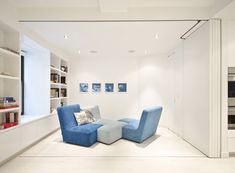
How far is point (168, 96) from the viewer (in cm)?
579

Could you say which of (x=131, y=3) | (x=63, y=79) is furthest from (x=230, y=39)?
(x=63, y=79)

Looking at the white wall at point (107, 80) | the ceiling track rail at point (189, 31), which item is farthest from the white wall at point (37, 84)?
the ceiling track rail at point (189, 31)

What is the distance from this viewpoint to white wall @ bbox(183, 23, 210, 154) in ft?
10.5

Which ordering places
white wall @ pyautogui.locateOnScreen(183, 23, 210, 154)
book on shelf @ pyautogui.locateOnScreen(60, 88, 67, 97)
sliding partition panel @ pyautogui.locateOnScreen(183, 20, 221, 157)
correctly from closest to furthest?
sliding partition panel @ pyautogui.locateOnScreen(183, 20, 221, 157), white wall @ pyautogui.locateOnScreen(183, 23, 210, 154), book on shelf @ pyautogui.locateOnScreen(60, 88, 67, 97)

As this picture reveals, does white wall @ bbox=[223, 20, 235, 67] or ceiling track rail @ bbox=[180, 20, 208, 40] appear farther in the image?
ceiling track rail @ bbox=[180, 20, 208, 40]

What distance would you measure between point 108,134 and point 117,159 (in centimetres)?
88

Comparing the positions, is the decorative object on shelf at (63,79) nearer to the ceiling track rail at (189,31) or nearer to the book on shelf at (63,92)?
the book on shelf at (63,92)

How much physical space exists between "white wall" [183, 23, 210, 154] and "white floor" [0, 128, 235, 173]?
13.0 inches

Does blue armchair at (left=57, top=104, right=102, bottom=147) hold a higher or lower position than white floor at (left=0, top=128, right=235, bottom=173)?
higher

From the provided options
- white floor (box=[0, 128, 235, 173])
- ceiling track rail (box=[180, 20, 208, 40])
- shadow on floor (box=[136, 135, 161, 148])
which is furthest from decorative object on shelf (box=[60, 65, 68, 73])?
ceiling track rail (box=[180, 20, 208, 40])

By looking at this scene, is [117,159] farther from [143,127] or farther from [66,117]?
[66,117]

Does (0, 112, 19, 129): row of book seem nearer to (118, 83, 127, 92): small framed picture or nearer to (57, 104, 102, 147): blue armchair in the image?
(57, 104, 102, 147): blue armchair

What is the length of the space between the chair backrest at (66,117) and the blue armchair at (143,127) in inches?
53.2

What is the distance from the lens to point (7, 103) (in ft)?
9.89
